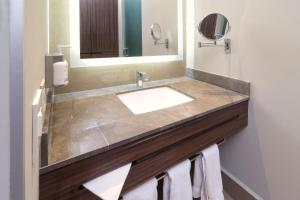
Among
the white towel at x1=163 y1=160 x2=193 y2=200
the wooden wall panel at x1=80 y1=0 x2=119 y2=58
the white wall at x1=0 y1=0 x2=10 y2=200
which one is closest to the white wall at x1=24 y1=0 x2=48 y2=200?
the white wall at x1=0 y1=0 x2=10 y2=200

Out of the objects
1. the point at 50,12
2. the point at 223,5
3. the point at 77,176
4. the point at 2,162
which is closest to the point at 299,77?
the point at 223,5

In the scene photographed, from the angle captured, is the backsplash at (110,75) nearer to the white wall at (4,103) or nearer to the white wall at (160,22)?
the white wall at (160,22)

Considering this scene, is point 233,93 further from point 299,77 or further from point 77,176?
point 77,176

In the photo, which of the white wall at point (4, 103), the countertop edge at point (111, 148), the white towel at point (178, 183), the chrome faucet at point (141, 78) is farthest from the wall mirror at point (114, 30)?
the white wall at point (4, 103)

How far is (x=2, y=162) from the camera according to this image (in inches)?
12.7

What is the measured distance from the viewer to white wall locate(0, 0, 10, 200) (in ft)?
1.01

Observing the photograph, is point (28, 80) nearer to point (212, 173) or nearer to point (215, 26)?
point (212, 173)

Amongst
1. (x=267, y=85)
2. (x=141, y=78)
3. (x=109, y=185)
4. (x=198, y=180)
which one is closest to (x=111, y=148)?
(x=109, y=185)

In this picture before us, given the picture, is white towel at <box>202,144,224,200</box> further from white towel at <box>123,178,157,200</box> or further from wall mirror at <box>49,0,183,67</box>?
wall mirror at <box>49,0,183,67</box>

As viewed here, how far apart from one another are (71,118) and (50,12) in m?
0.66

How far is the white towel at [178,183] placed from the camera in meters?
1.02

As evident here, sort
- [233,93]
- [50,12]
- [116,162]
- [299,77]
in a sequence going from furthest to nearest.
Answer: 1. [233,93]
2. [50,12]
3. [299,77]
4. [116,162]

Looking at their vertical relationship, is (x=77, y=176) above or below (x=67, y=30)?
below

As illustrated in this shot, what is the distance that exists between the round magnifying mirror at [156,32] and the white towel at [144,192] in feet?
3.65
